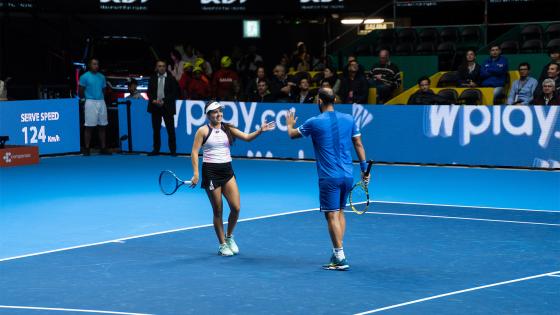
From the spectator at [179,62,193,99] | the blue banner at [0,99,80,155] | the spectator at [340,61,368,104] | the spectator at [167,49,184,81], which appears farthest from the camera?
the spectator at [167,49,184,81]

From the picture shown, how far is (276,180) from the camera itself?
2183cm

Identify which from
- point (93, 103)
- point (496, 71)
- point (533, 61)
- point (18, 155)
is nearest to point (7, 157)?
point (18, 155)

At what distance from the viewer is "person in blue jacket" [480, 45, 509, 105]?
82.7 feet

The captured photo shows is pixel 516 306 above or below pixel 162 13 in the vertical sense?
below

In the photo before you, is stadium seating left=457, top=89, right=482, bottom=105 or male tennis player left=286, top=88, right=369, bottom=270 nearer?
male tennis player left=286, top=88, right=369, bottom=270

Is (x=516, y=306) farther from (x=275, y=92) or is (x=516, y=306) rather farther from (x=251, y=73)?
(x=251, y=73)

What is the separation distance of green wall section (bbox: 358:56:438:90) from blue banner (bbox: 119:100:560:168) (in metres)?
→ 5.88

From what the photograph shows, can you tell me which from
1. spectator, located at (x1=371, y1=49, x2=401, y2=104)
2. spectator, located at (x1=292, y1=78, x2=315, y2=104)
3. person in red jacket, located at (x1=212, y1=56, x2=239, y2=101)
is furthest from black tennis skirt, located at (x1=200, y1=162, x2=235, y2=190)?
person in red jacket, located at (x1=212, y1=56, x2=239, y2=101)

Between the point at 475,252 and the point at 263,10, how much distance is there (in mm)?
23827

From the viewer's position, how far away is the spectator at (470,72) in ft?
84.2

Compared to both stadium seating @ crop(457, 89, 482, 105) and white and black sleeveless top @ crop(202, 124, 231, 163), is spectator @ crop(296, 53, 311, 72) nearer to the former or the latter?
stadium seating @ crop(457, 89, 482, 105)

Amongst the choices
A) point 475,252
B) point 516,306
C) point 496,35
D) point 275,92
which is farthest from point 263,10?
point 516,306

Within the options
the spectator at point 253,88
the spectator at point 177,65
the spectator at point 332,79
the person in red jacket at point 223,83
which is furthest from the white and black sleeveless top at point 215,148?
the spectator at point 177,65

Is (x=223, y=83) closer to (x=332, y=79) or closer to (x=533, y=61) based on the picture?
(x=332, y=79)
